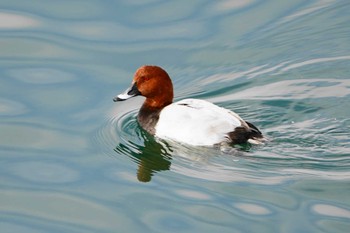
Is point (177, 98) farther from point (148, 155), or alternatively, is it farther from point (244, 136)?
point (244, 136)

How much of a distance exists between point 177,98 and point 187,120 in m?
1.24

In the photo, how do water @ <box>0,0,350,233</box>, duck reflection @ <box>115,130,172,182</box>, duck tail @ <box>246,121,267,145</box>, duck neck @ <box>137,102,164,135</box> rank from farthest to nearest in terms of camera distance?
1. duck neck @ <box>137,102,164,135</box>
2. duck tail @ <box>246,121,267,145</box>
3. duck reflection @ <box>115,130,172,182</box>
4. water @ <box>0,0,350,233</box>

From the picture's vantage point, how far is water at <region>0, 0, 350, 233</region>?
294 inches

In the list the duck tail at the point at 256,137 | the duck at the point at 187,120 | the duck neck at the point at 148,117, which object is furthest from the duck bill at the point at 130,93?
the duck tail at the point at 256,137

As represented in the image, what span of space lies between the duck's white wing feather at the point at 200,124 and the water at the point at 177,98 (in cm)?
12

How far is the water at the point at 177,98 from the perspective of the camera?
7.47 meters

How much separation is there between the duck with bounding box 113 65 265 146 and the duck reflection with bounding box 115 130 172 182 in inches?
4.0

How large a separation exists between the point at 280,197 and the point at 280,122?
65.5 inches

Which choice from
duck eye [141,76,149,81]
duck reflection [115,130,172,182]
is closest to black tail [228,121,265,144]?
duck reflection [115,130,172,182]

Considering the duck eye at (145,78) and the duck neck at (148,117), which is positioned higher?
the duck eye at (145,78)

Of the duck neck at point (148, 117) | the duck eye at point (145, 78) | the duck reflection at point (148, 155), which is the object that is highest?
the duck eye at point (145, 78)

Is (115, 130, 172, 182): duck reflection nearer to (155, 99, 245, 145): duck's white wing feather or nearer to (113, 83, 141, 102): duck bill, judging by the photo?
(155, 99, 245, 145): duck's white wing feather

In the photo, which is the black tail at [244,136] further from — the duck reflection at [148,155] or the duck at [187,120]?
the duck reflection at [148,155]

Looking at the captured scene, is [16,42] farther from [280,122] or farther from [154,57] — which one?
[280,122]
